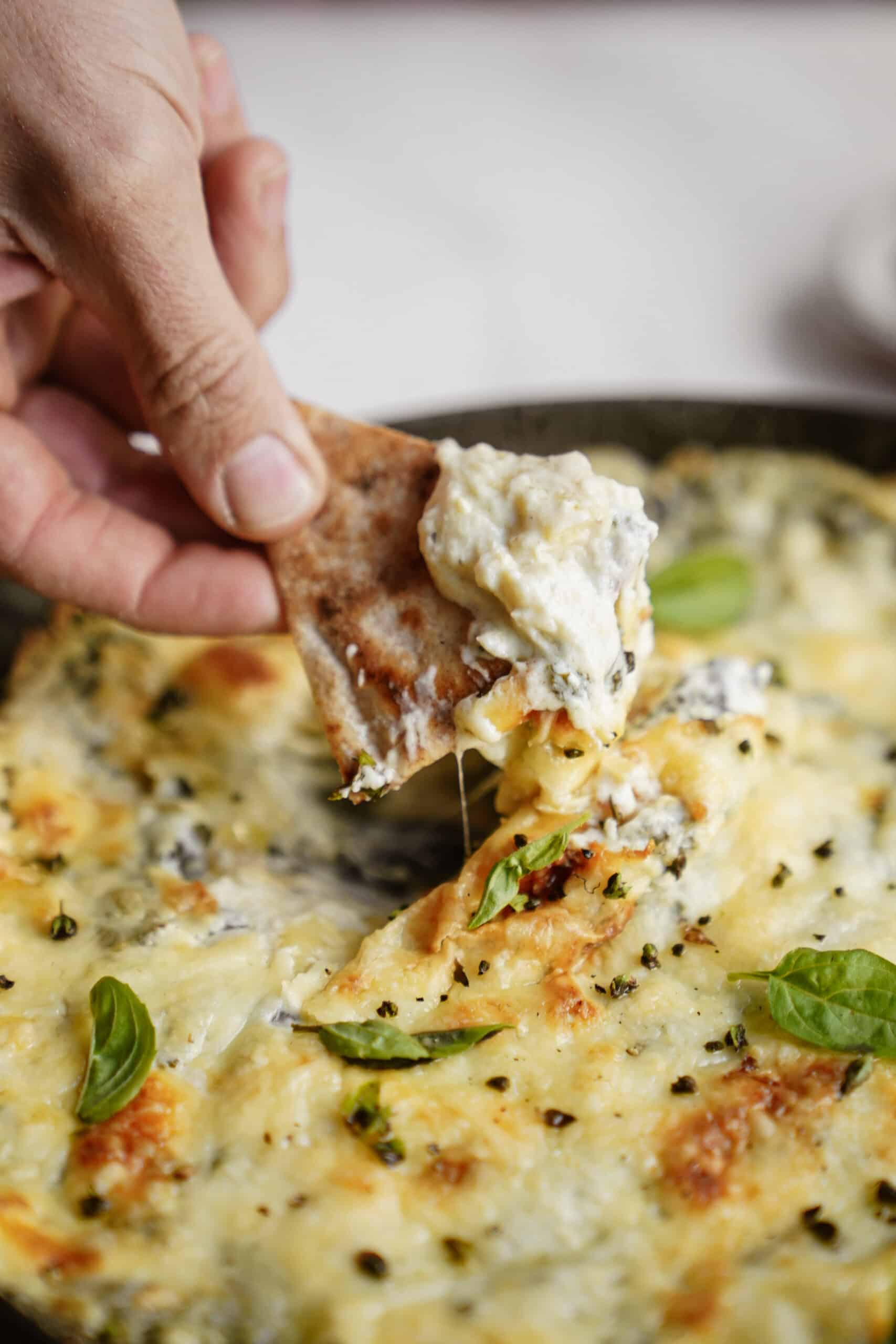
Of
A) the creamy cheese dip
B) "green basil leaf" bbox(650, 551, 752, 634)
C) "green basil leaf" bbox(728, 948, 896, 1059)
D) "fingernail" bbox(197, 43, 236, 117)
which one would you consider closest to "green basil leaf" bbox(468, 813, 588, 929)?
the creamy cheese dip

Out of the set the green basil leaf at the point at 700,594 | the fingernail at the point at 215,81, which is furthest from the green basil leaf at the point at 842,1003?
the fingernail at the point at 215,81

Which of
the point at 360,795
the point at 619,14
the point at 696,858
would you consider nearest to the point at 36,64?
the point at 360,795

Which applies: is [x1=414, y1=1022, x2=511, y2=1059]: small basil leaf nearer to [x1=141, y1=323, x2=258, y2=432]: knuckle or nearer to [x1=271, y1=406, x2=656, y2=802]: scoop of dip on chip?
[x1=271, y1=406, x2=656, y2=802]: scoop of dip on chip

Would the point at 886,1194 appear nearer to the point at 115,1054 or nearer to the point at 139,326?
the point at 115,1054

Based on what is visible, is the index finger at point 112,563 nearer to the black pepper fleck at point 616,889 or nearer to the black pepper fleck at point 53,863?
the black pepper fleck at point 53,863

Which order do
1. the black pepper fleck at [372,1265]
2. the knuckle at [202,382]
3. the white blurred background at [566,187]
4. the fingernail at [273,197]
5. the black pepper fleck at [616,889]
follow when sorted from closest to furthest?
the black pepper fleck at [372,1265] < the black pepper fleck at [616,889] < the knuckle at [202,382] < the fingernail at [273,197] < the white blurred background at [566,187]

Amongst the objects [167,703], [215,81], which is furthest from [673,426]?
[167,703]
